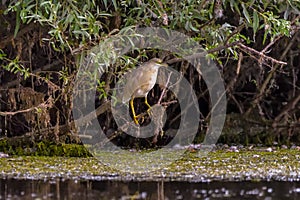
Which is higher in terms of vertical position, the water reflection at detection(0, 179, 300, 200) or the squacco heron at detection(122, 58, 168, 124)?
the squacco heron at detection(122, 58, 168, 124)

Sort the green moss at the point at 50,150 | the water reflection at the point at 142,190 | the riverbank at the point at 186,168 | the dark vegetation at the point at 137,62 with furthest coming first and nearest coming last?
the green moss at the point at 50,150 → the dark vegetation at the point at 137,62 → the riverbank at the point at 186,168 → the water reflection at the point at 142,190

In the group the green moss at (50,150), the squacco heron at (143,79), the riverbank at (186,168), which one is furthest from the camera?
the green moss at (50,150)

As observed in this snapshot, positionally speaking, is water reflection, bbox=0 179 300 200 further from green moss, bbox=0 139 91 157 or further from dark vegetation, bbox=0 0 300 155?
green moss, bbox=0 139 91 157

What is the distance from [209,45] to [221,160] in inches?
31.3

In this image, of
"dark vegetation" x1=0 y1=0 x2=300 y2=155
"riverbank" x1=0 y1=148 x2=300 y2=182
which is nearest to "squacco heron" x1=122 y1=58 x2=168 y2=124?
"dark vegetation" x1=0 y1=0 x2=300 y2=155

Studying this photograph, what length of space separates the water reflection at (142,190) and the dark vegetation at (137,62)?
86 centimetres

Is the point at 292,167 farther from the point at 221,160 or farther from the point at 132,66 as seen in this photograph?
the point at 132,66

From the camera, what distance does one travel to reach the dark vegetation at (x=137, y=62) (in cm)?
433

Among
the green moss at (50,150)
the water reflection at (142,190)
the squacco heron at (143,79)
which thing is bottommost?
the water reflection at (142,190)

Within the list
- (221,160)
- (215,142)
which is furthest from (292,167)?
(215,142)

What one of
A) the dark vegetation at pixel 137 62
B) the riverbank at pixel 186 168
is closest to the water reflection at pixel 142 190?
the riverbank at pixel 186 168

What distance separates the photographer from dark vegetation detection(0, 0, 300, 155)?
433cm

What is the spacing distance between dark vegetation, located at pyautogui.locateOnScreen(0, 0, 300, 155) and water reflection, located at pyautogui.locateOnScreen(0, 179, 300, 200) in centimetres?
86

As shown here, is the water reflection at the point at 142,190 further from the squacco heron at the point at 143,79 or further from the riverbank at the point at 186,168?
the squacco heron at the point at 143,79
